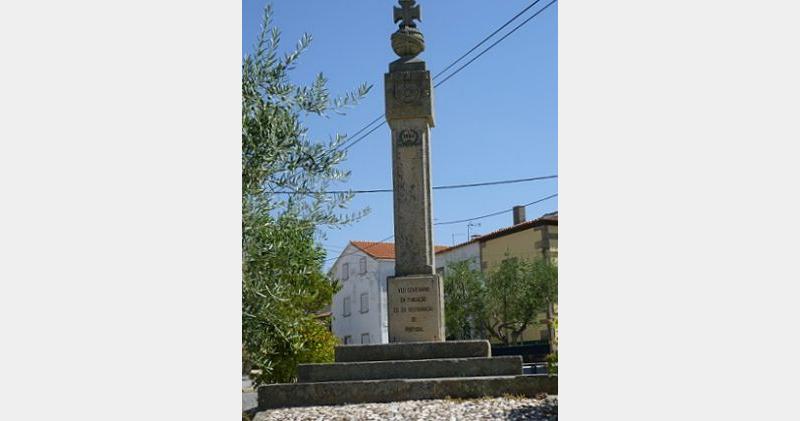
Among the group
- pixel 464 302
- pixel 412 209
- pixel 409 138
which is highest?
pixel 409 138

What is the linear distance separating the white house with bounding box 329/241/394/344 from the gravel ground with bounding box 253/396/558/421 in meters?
30.7

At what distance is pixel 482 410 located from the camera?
7375 mm

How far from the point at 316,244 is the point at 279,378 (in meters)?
6.05

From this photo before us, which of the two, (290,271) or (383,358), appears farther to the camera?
(383,358)

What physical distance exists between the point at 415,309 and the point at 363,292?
31116mm

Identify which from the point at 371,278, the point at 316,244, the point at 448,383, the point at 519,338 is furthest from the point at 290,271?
the point at 371,278

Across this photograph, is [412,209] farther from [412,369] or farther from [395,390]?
[395,390]

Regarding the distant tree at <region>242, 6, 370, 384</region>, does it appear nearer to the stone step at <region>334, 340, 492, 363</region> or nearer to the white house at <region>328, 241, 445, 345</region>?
the stone step at <region>334, 340, 492, 363</region>

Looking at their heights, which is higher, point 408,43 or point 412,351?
point 408,43

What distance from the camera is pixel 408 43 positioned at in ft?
35.0

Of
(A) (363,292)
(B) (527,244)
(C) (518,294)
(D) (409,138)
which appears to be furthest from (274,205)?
(A) (363,292)

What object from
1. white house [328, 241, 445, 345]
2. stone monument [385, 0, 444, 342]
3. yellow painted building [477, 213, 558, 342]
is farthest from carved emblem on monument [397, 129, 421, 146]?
white house [328, 241, 445, 345]

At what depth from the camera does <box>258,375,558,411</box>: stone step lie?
8203 mm

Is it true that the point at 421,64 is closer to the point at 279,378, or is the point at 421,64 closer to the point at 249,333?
→ the point at 279,378
